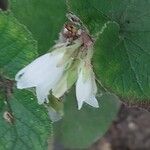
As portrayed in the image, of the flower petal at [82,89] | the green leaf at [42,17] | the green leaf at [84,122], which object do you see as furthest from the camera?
the green leaf at [84,122]

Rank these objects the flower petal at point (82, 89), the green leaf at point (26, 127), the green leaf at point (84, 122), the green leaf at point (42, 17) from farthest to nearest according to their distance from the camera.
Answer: the green leaf at point (84, 122), the green leaf at point (42, 17), the green leaf at point (26, 127), the flower petal at point (82, 89)

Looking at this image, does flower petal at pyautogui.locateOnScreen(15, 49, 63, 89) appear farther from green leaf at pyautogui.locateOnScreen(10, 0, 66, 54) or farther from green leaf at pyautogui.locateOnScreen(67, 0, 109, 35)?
green leaf at pyautogui.locateOnScreen(10, 0, 66, 54)

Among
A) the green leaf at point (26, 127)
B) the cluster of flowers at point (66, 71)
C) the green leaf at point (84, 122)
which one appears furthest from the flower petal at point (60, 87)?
the green leaf at point (84, 122)

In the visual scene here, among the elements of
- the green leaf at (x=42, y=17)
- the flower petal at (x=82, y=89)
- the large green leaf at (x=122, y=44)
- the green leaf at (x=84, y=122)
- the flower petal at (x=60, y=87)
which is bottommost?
the green leaf at (x=84, y=122)

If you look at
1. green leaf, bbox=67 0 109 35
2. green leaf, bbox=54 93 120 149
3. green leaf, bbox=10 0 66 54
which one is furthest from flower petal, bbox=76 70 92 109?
green leaf, bbox=54 93 120 149

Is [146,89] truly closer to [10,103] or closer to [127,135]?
[10,103]

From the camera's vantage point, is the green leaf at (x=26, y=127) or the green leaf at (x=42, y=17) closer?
the green leaf at (x=26, y=127)

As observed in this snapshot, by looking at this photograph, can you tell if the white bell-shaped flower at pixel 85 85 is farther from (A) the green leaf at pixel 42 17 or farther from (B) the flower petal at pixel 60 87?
(A) the green leaf at pixel 42 17

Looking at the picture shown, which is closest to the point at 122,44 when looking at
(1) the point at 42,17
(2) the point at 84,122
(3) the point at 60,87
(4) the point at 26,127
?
(3) the point at 60,87
